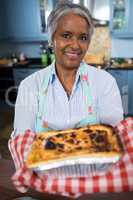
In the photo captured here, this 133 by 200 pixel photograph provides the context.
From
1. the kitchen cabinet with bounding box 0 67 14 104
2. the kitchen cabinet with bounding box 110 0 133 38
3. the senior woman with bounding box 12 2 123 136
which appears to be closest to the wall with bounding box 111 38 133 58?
the kitchen cabinet with bounding box 110 0 133 38

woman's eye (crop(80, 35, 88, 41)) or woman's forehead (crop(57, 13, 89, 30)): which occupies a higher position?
woman's forehead (crop(57, 13, 89, 30))

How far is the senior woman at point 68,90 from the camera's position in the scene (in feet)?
3.68

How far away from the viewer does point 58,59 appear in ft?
4.02

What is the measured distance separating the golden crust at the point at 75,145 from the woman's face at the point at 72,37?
35cm

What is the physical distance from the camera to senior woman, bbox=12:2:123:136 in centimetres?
112

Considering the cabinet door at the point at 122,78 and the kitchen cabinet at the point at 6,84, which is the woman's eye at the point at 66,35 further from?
the kitchen cabinet at the point at 6,84

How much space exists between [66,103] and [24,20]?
9.74 feet

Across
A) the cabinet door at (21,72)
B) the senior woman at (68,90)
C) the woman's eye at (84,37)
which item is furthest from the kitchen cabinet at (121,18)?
the woman's eye at (84,37)

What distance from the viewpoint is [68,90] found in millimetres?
1278

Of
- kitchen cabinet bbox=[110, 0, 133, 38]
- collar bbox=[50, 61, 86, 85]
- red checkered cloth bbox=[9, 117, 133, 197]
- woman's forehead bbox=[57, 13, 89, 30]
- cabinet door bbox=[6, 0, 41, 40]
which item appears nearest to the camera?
red checkered cloth bbox=[9, 117, 133, 197]

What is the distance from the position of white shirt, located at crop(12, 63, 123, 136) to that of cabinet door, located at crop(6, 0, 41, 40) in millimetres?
2742

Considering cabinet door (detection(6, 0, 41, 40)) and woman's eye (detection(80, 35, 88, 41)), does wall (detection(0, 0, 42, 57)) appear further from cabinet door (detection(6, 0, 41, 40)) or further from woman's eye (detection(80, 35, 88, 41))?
woman's eye (detection(80, 35, 88, 41))

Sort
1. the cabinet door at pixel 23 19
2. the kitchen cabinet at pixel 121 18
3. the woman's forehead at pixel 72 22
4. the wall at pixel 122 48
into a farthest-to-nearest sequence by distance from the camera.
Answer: the wall at pixel 122 48
the cabinet door at pixel 23 19
the kitchen cabinet at pixel 121 18
the woman's forehead at pixel 72 22

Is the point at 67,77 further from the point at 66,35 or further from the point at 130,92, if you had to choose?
the point at 130,92
